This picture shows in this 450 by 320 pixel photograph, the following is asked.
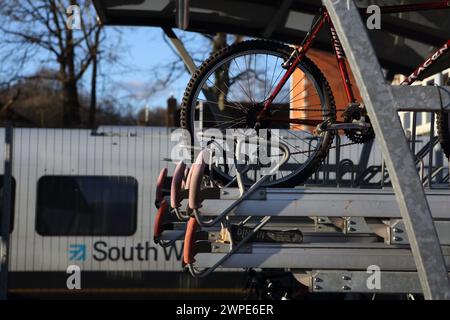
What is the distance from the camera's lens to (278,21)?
214 inches

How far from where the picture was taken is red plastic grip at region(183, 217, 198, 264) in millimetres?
2971

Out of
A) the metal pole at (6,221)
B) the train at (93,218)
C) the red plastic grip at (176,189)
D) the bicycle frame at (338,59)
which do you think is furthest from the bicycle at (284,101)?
the train at (93,218)

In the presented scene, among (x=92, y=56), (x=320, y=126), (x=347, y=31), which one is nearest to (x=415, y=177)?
(x=347, y=31)

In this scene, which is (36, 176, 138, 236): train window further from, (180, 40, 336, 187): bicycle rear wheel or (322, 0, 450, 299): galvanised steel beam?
(322, 0, 450, 299): galvanised steel beam

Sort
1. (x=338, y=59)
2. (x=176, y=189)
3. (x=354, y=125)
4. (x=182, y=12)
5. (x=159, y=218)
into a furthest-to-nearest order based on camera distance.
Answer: (x=182, y=12)
(x=338, y=59)
(x=354, y=125)
(x=159, y=218)
(x=176, y=189)

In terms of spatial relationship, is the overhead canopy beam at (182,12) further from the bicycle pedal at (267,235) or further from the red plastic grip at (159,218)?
the bicycle pedal at (267,235)

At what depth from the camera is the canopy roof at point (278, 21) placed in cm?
509

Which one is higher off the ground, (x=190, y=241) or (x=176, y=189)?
(x=176, y=189)

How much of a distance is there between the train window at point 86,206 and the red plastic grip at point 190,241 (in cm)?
603

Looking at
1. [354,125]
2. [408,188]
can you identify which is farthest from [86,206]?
[408,188]

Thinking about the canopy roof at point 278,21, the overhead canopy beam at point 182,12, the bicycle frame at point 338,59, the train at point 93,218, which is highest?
the canopy roof at point 278,21

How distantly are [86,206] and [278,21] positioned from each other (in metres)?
4.67

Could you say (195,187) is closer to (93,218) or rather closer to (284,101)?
(284,101)
